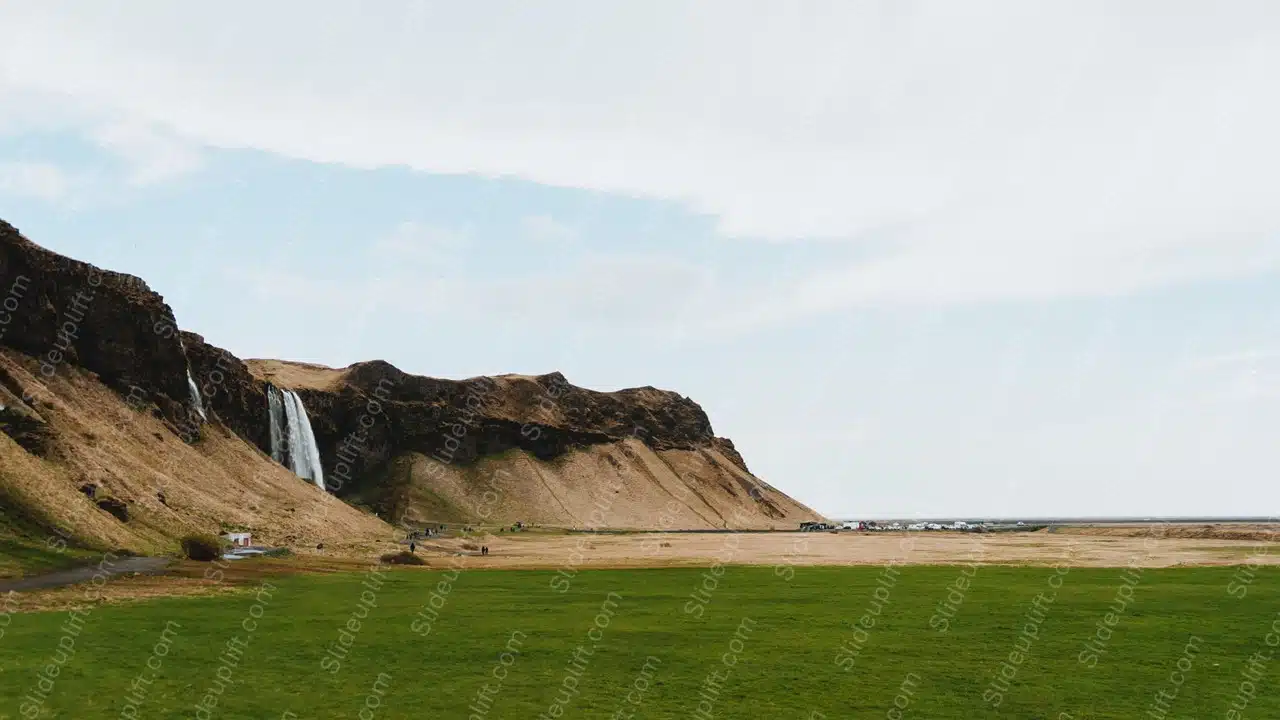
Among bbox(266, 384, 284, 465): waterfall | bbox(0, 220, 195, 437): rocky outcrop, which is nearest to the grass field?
bbox(0, 220, 195, 437): rocky outcrop

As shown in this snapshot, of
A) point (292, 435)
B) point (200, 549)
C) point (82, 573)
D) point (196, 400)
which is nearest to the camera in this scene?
point (82, 573)

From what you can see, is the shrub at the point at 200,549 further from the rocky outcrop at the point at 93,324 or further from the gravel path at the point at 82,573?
the rocky outcrop at the point at 93,324

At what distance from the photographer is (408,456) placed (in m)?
188

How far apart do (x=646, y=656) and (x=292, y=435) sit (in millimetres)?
129469

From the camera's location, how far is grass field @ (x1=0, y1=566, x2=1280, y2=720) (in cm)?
2062

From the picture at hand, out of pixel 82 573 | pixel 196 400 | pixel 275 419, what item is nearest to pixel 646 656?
pixel 82 573

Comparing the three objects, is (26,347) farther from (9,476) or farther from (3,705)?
(3,705)

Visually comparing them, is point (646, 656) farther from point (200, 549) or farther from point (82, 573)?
point (200, 549)

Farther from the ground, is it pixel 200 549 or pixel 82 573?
pixel 200 549

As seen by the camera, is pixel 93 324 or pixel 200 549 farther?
pixel 93 324

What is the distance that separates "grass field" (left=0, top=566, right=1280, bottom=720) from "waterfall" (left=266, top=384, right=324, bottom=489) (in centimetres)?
10467

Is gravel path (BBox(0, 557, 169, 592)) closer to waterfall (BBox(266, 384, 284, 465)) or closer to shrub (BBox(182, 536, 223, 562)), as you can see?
shrub (BBox(182, 536, 223, 562))

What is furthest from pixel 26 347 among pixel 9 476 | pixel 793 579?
pixel 793 579

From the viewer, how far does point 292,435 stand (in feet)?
472
